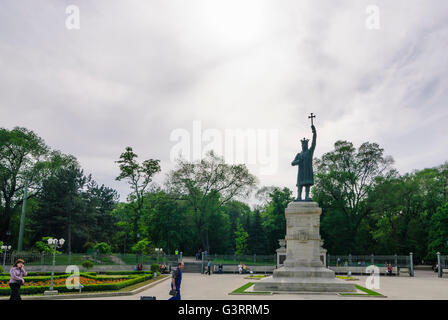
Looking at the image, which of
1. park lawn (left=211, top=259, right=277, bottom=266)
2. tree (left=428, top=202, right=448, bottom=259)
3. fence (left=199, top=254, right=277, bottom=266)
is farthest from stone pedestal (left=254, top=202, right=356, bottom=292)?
tree (left=428, top=202, right=448, bottom=259)

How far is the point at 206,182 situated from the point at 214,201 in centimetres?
351

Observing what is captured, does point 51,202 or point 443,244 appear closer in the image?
point 443,244

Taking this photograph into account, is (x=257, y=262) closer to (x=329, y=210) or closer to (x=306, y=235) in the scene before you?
(x=329, y=210)

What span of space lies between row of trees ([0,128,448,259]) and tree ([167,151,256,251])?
144 millimetres

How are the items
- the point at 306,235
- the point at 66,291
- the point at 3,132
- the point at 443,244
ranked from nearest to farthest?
the point at 66,291 → the point at 306,235 → the point at 443,244 → the point at 3,132

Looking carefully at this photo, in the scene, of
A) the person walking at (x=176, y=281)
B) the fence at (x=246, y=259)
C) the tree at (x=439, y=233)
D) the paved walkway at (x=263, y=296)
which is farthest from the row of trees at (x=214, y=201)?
the person walking at (x=176, y=281)

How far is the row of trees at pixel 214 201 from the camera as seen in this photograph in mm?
46125

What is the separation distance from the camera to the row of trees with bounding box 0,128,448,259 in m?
46.1

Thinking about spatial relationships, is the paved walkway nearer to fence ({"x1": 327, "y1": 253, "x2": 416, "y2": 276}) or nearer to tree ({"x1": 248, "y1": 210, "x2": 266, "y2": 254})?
fence ({"x1": 327, "y1": 253, "x2": 416, "y2": 276})

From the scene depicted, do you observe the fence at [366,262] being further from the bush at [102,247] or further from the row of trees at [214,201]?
the bush at [102,247]

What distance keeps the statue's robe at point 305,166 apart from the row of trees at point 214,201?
26.9 m
